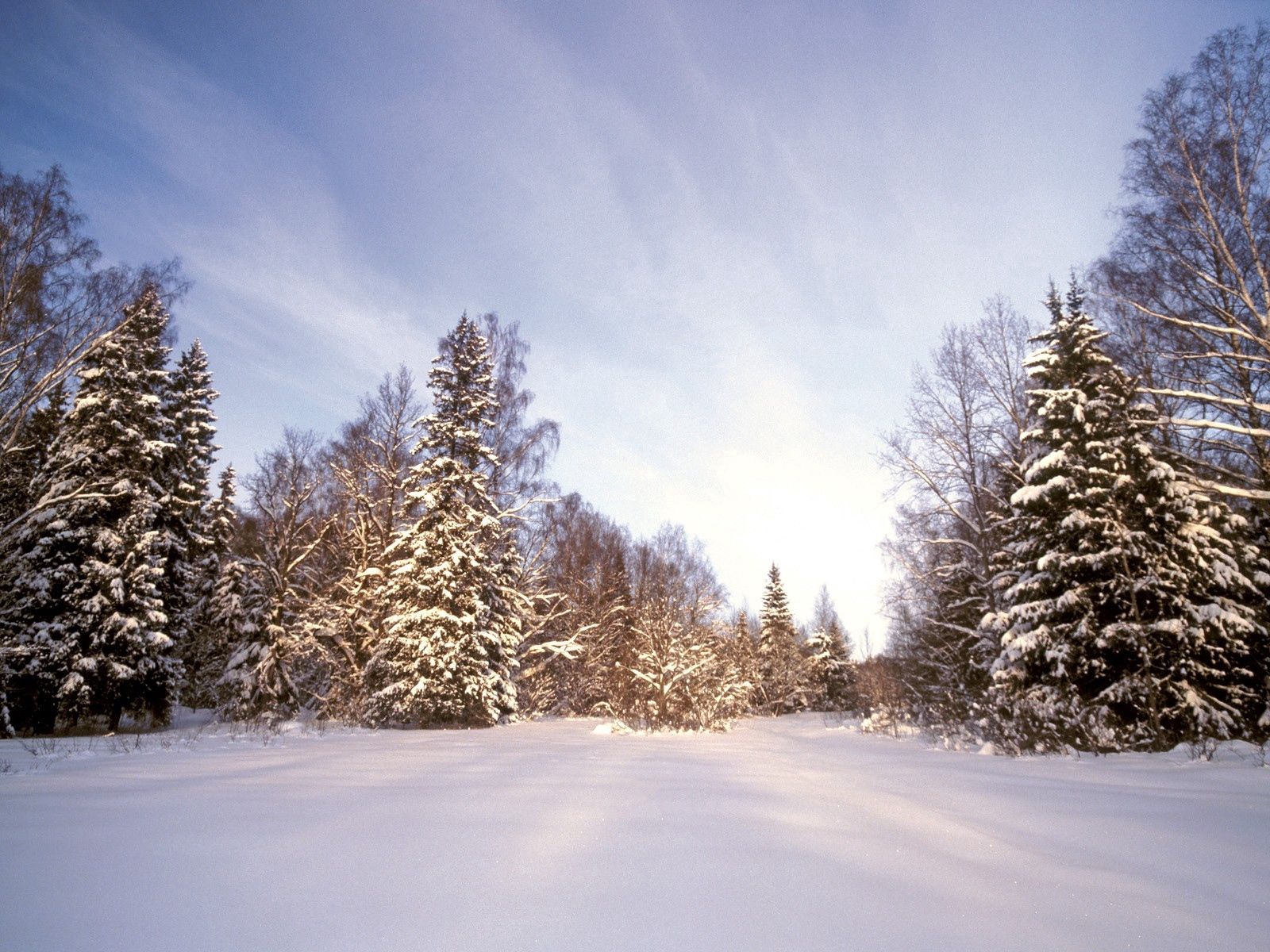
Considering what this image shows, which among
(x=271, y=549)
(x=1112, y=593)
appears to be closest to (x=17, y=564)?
(x=271, y=549)

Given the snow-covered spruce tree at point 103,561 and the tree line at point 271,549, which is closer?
the tree line at point 271,549

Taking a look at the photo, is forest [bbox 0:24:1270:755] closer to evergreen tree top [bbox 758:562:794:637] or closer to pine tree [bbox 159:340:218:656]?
pine tree [bbox 159:340:218:656]

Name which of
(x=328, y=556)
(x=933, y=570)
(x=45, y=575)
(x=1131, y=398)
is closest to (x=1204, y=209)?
(x=1131, y=398)

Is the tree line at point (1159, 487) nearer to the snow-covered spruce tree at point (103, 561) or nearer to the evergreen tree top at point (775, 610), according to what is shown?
the snow-covered spruce tree at point (103, 561)

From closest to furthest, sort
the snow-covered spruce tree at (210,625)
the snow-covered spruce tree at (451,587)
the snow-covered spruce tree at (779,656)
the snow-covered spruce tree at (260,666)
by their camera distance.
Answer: the snow-covered spruce tree at (451,587), the snow-covered spruce tree at (260,666), the snow-covered spruce tree at (210,625), the snow-covered spruce tree at (779,656)

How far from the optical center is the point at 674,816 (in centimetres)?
380

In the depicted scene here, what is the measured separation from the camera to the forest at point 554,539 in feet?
34.9

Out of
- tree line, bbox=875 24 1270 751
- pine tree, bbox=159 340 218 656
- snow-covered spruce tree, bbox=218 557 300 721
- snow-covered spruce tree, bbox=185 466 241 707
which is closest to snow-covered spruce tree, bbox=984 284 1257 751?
tree line, bbox=875 24 1270 751

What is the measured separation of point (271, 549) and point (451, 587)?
23.8ft

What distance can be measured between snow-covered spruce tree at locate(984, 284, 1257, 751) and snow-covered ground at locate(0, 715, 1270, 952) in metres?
5.78

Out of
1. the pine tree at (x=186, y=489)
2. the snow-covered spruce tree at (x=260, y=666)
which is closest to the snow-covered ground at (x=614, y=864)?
the snow-covered spruce tree at (x=260, y=666)

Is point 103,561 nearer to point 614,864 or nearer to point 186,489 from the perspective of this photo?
point 186,489

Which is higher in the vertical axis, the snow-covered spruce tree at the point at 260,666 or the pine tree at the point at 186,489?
the pine tree at the point at 186,489

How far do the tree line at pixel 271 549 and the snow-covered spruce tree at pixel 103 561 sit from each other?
0.06 metres
